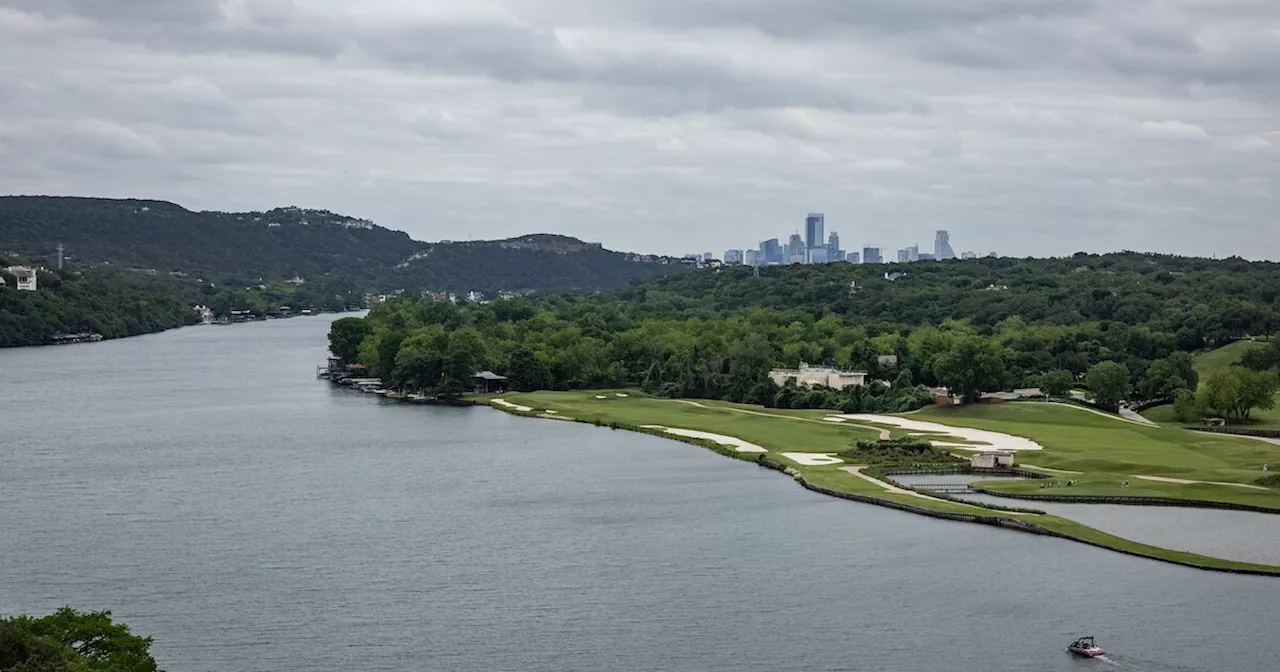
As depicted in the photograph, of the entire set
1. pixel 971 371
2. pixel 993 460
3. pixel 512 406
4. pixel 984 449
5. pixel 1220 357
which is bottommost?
pixel 993 460

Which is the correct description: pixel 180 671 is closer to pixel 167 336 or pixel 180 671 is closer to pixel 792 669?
pixel 792 669

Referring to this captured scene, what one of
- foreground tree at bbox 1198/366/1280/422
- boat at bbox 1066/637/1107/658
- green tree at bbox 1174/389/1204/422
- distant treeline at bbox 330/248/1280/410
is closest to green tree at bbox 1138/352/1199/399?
distant treeline at bbox 330/248/1280/410

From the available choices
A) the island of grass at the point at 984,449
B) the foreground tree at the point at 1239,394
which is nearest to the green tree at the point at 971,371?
the island of grass at the point at 984,449

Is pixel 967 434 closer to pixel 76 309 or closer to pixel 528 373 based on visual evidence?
pixel 528 373

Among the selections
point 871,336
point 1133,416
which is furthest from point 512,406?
point 871,336

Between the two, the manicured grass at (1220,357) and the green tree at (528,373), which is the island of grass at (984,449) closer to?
the green tree at (528,373)

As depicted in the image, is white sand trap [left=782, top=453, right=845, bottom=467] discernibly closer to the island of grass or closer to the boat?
the island of grass
